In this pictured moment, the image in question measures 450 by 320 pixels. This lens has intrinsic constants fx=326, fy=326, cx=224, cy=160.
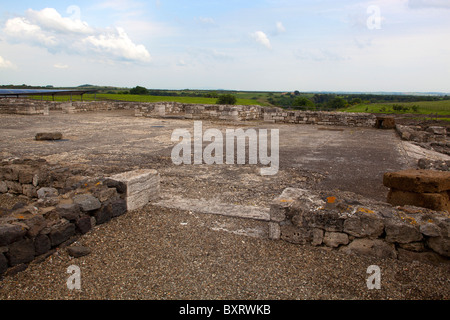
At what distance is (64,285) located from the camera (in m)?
3.70

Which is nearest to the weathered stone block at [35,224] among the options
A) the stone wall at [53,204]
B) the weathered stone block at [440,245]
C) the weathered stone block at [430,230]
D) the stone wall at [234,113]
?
the stone wall at [53,204]

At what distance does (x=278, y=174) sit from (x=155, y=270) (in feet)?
16.3

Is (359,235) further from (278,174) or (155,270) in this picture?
(278,174)

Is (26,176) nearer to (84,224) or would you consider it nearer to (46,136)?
(84,224)

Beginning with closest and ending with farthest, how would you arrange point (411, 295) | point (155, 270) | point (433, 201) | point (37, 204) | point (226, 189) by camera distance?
1. point (411, 295)
2. point (155, 270)
3. point (37, 204)
4. point (433, 201)
5. point (226, 189)

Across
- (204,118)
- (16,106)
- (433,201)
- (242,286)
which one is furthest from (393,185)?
(16,106)

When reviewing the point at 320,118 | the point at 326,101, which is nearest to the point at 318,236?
the point at 320,118

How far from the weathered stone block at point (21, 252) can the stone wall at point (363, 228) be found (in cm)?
320

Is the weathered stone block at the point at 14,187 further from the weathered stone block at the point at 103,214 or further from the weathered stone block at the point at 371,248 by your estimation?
the weathered stone block at the point at 371,248

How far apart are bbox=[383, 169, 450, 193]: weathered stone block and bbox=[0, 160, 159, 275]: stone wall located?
4438 mm

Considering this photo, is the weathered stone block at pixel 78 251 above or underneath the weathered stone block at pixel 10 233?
underneath

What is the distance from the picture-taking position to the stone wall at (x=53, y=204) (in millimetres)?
3982

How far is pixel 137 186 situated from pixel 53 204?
4.69ft

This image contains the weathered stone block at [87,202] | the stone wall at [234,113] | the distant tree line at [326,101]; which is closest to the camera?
the weathered stone block at [87,202]
